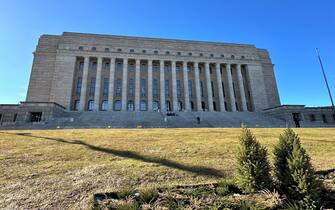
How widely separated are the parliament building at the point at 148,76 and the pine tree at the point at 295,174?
3985 centimetres

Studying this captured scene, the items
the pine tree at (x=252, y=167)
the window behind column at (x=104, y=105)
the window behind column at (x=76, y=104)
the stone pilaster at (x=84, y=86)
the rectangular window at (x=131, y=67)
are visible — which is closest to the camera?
the pine tree at (x=252, y=167)

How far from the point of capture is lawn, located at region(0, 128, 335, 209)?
187 inches

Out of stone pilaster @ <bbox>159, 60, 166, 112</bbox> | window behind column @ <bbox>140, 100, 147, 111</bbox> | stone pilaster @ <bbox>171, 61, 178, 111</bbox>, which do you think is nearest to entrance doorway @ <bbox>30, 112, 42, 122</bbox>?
window behind column @ <bbox>140, 100, 147, 111</bbox>

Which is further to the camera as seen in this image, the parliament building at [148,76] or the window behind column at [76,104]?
the window behind column at [76,104]

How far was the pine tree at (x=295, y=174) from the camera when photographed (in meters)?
3.88

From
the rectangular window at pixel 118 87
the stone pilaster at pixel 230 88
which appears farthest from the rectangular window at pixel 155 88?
the stone pilaster at pixel 230 88

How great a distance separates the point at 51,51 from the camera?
4959 cm

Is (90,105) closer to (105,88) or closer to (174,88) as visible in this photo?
(105,88)

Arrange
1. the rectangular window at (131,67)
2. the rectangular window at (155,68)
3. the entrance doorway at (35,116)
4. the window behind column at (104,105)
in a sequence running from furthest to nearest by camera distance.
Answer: the rectangular window at (155,68), the rectangular window at (131,67), the window behind column at (104,105), the entrance doorway at (35,116)

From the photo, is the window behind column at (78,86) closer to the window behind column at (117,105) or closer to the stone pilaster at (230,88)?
the window behind column at (117,105)

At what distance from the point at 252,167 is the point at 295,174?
88 cm

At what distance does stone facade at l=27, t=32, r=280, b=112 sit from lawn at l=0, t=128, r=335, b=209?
37301 millimetres

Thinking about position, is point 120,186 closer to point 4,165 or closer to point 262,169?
point 262,169

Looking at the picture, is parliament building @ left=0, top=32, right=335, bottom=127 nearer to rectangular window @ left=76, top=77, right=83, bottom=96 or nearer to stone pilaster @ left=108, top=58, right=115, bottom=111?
rectangular window @ left=76, top=77, right=83, bottom=96
